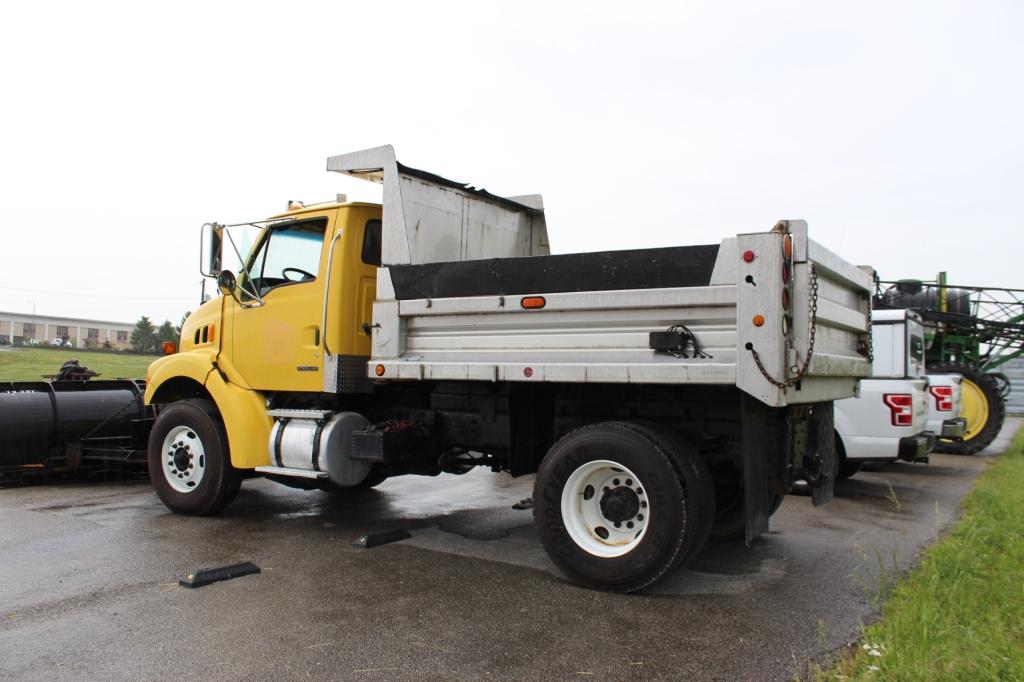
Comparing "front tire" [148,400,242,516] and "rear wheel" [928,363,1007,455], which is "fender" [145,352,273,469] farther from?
"rear wheel" [928,363,1007,455]

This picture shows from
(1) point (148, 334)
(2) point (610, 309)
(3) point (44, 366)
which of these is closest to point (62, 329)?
(1) point (148, 334)

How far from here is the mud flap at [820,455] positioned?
563 centimetres

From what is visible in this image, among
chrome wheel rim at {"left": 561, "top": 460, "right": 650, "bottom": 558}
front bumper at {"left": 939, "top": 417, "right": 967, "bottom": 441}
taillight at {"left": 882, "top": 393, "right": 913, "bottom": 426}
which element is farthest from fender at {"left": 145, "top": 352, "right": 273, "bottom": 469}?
front bumper at {"left": 939, "top": 417, "right": 967, "bottom": 441}

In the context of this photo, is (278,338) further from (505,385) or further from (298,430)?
(505,385)

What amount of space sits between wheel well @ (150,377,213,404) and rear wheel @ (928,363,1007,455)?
1203 cm

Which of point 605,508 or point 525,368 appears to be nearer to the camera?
point 605,508

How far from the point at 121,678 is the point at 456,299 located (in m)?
3.06

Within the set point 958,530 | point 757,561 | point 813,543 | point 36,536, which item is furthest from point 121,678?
point 958,530

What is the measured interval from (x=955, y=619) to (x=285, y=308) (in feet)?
17.7

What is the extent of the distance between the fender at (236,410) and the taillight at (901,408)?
22.9 ft

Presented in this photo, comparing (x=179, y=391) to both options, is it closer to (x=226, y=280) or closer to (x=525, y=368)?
(x=226, y=280)

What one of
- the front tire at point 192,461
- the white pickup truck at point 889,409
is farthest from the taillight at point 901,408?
the front tire at point 192,461

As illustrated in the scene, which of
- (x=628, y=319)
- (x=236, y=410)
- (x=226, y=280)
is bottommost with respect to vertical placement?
(x=236, y=410)

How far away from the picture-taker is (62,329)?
314ft
